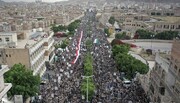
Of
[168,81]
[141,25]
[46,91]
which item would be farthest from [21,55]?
[141,25]

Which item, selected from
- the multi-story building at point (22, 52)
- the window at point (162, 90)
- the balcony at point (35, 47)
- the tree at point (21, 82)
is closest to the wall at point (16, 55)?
the multi-story building at point (22, 52)

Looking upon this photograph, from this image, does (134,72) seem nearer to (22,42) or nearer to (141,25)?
(22,42)

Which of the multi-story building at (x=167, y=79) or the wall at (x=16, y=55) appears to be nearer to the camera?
the multi-story building at (x=167, y=79)

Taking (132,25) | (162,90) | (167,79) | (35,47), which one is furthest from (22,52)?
(132,25)

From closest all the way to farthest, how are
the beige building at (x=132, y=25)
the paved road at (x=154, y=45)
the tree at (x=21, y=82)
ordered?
the tree at (x=21, y=82) < the paved road at (x=154, y=45) < the beige building at (x=132, y=25)

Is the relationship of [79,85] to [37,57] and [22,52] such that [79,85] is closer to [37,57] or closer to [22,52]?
[37,57]

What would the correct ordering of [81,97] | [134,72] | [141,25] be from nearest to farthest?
[81,97]
[134,72]
[141,25]

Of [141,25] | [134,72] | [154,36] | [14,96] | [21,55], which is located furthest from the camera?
[141,25]

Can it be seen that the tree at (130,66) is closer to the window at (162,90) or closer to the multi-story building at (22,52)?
the window at (162,90)
